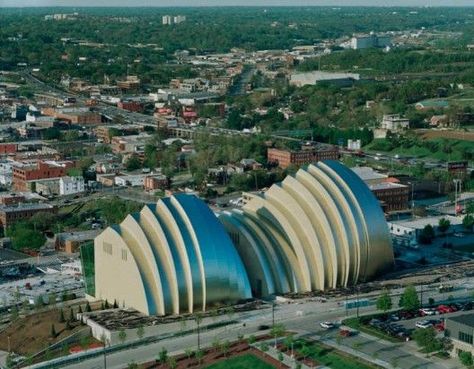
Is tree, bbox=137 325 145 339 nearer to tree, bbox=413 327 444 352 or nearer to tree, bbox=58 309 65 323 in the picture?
tree, bbox=58 309 65 323

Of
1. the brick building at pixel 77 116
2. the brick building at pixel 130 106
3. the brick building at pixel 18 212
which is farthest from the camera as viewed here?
the brick building at pixel 130 106

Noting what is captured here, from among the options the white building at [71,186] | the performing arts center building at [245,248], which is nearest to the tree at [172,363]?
the performing arts center building at [245,248]

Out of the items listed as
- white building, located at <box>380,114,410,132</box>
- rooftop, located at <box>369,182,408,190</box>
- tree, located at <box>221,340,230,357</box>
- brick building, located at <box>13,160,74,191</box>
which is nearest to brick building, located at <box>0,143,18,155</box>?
brick building, located at <box>13,160,74,191</box>

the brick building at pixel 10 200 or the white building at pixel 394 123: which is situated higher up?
the white building at pixel 394 123

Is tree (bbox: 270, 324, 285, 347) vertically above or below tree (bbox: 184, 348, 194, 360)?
above

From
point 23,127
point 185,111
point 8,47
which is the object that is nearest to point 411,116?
point 185,111

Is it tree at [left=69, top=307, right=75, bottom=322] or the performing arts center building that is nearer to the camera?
the performing arts center building

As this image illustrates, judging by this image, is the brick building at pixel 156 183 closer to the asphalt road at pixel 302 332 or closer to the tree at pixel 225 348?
the asphalt road at pixel 302 332

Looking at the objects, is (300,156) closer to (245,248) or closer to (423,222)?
(423,222)
